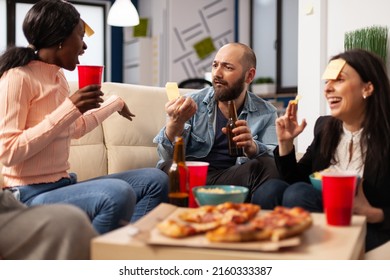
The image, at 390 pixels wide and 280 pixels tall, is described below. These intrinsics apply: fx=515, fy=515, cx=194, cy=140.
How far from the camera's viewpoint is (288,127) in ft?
6.15

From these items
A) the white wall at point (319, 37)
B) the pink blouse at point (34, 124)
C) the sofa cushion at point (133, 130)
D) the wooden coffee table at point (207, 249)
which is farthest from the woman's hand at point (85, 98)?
the white wall at point (319, 37)

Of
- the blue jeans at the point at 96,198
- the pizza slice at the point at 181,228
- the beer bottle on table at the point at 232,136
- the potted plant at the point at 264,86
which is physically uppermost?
the potted plant at the point at 264,86

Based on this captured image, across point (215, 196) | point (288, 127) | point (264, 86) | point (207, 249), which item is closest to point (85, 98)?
point (215, 196)

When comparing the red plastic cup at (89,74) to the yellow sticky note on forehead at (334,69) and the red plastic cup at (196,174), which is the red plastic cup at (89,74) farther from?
the yellow sticky note on forehead at (334,69)

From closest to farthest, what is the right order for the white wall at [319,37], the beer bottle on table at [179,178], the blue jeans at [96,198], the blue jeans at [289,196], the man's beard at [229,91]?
the beer bottle on table at [179,178] → the blue jeans at [289,196] → the blue jeans at [96,198] → the man's beard at [229,91] → the white wall at [319,37]

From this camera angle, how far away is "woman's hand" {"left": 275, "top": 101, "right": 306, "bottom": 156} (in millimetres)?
1848

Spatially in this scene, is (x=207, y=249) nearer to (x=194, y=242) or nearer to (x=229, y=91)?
(x=194, y=242)

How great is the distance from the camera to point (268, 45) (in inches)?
273

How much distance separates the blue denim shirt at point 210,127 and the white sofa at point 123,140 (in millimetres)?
269

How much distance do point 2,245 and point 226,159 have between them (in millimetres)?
1409

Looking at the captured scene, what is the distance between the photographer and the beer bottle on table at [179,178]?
156cm

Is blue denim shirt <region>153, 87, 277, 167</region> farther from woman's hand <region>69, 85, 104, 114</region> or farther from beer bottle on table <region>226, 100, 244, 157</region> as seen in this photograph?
woman's hand <region>69, 85, 104, 114</region>

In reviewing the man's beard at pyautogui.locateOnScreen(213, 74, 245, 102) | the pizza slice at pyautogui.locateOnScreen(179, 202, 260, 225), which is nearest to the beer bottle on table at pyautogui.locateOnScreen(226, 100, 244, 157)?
the man's beard at pyautogui.locateOnScreen(213, 74, 245, 102)

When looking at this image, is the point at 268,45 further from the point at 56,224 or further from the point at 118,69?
the point at 56,224
